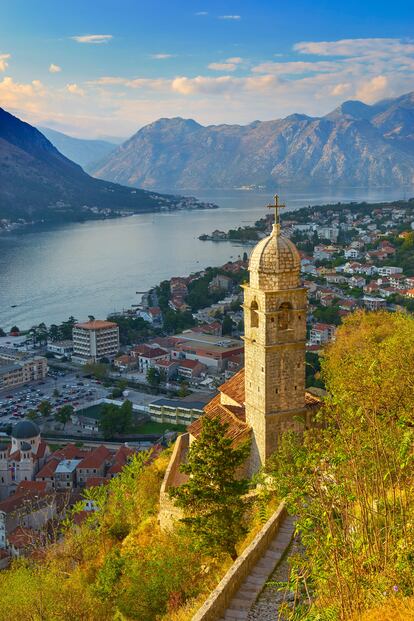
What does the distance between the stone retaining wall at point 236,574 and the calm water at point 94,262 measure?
1157 inches

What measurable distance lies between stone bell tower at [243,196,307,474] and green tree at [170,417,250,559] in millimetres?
1285

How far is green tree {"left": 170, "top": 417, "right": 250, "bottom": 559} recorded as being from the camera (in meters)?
5.23

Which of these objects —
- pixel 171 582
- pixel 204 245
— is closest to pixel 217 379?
pixel 171 582

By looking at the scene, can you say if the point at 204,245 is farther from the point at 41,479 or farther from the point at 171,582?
the point at 171,582

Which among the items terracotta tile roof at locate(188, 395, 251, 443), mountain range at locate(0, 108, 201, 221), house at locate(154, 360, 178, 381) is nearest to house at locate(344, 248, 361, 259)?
house at locate(154, 360, 178, 381)

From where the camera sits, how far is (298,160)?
179375 millimetres

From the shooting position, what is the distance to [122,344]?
1145 inches

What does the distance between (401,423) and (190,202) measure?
107422mm

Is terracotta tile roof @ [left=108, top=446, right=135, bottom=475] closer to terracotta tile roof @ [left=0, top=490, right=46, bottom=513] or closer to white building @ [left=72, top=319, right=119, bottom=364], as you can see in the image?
terracotta tile roof @ [left=0, top=490, right=46, bottom=513]

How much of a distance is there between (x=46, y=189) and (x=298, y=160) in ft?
325

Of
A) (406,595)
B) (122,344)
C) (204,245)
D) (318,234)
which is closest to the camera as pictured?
(406,595)

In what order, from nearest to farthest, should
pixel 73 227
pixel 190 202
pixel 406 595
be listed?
pixel 406 595 → pixel 73 227 → pixel 190 202

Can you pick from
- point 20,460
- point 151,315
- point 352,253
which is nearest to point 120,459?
point 20,460

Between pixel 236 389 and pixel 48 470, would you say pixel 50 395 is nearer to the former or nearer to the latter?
pixel 48 470
